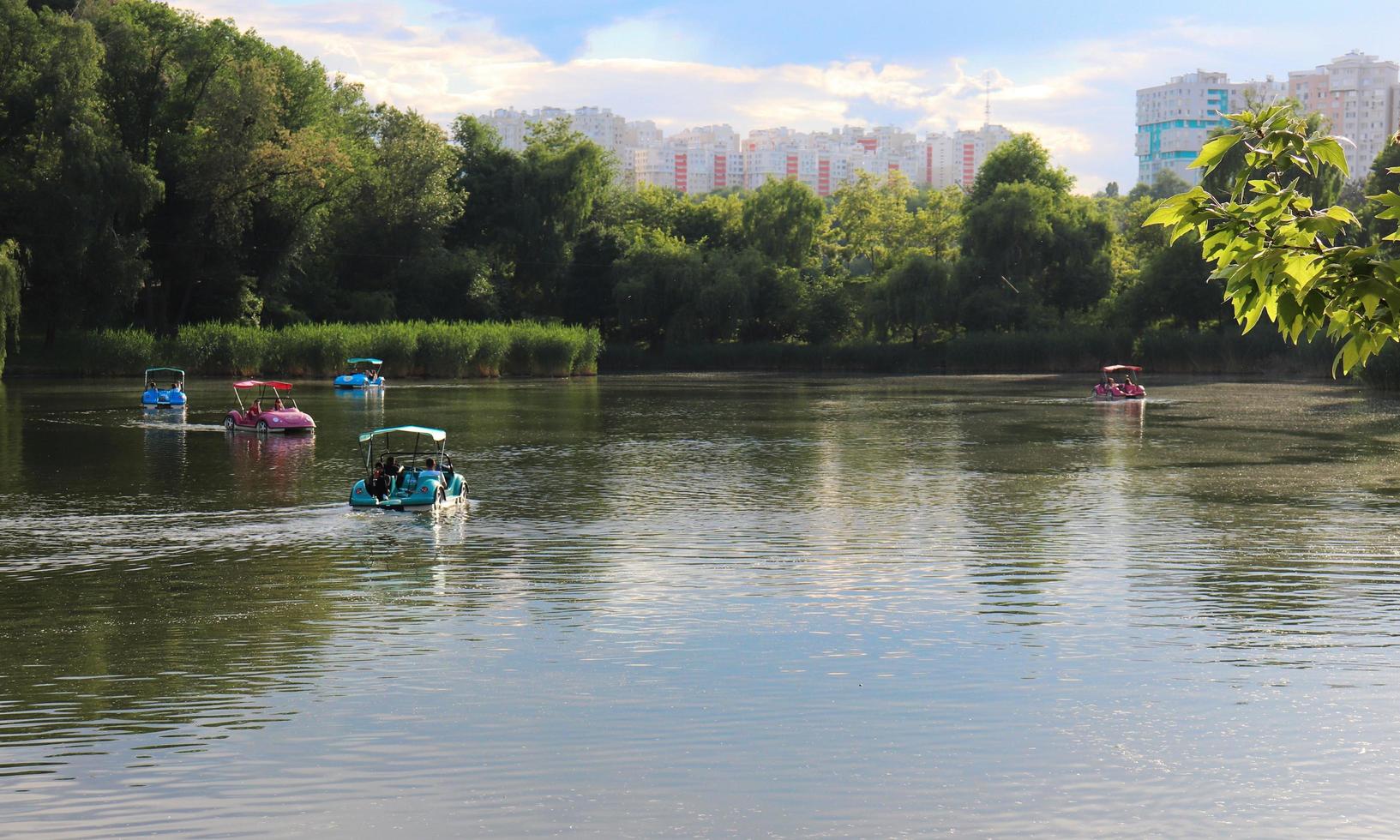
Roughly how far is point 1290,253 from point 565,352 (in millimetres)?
94444

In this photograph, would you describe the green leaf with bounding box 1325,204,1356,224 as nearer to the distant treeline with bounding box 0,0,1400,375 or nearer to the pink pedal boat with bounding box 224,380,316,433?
the pink pedal boat with bounding box 224,380,316,433

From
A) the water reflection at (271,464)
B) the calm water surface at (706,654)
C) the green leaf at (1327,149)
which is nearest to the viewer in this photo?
the green leaf at (1327,149)

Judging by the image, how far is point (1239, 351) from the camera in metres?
97.2

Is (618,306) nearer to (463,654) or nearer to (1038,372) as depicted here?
(1038,372)

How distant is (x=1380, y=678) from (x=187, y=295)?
9327 cm

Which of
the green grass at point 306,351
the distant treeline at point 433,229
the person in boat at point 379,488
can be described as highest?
the distant treeline at point 433,229

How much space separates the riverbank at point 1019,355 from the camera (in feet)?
315

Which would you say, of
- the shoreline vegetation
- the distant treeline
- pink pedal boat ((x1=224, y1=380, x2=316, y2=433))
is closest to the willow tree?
pink pedal boat ((x1=224, y1=380, x2=316, y2=433))

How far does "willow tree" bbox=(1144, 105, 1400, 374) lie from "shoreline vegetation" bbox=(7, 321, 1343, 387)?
75164 millimetres

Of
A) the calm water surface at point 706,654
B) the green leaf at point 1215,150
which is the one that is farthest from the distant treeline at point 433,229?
the green leaf at point 1215,150

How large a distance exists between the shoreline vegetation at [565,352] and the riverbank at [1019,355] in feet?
0.28

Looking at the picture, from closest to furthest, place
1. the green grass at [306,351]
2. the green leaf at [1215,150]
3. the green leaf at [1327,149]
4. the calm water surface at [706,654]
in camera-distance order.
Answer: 1. the green leaf at [1215,150]
2. the green leaf at [1327,149]
3. the calm water surface at [706,654]
4. the green grass at [306,351]

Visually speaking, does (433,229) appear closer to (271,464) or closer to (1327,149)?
(271,464)

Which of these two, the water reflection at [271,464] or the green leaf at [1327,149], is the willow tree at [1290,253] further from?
the water reflection at [271,464]
